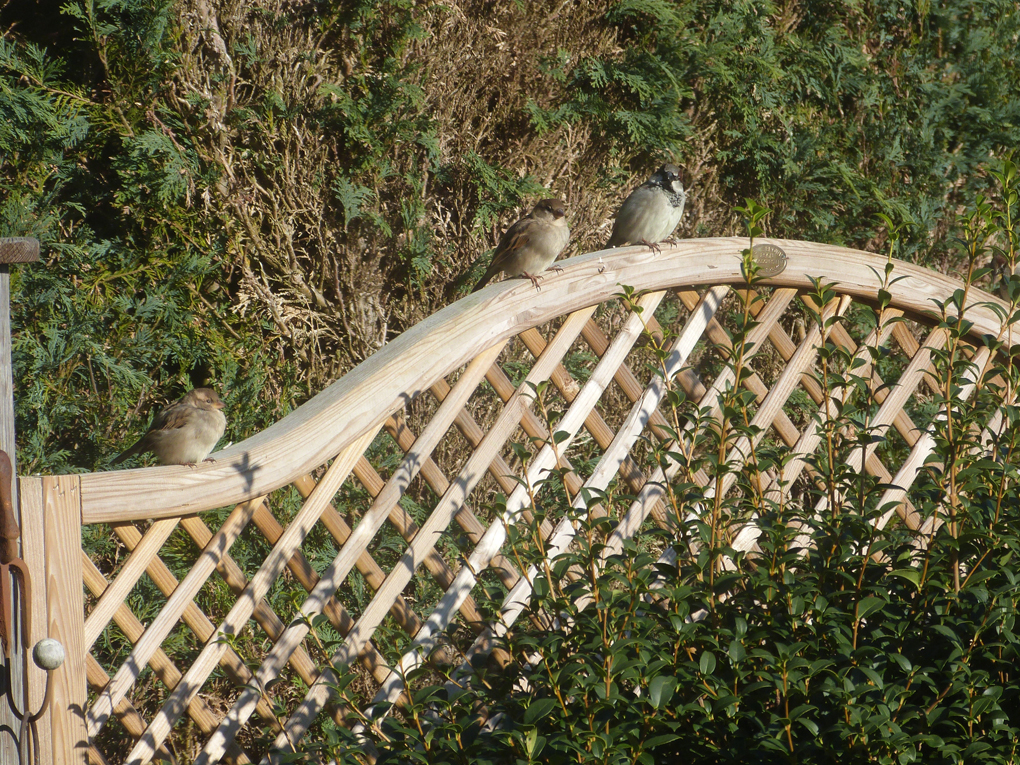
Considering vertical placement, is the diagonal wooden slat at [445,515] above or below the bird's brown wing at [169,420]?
above

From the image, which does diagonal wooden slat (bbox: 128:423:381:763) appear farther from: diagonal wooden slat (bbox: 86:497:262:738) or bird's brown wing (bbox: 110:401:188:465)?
bird's brown wing (bbox: 110:401:188:465)

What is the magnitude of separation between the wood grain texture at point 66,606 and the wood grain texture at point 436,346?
0.13ft

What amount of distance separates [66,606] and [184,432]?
1384 mm

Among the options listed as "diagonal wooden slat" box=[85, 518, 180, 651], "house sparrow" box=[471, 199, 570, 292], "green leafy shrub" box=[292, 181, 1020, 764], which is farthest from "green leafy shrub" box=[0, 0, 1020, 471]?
"green leafy shrub" box=[292, 181, 1020, 764]

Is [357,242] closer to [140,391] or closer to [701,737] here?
[140,391]

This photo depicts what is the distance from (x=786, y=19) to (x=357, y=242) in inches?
107

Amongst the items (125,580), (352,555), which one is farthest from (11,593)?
(352,555)

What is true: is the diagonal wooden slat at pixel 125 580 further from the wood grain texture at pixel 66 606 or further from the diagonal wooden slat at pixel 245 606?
the diagonal wooden slat at pixel 245 606

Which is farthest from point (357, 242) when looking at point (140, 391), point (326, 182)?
point (140, 391)

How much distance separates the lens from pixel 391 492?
7.61ft

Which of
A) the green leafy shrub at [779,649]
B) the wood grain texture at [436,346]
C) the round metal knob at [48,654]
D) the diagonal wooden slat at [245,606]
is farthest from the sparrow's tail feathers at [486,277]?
the round metal knob at [48,654]

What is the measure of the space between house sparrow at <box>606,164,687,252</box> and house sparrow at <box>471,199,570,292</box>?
43 cm

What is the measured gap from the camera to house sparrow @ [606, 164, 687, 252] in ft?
13.9

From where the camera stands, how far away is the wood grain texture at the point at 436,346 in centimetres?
195
